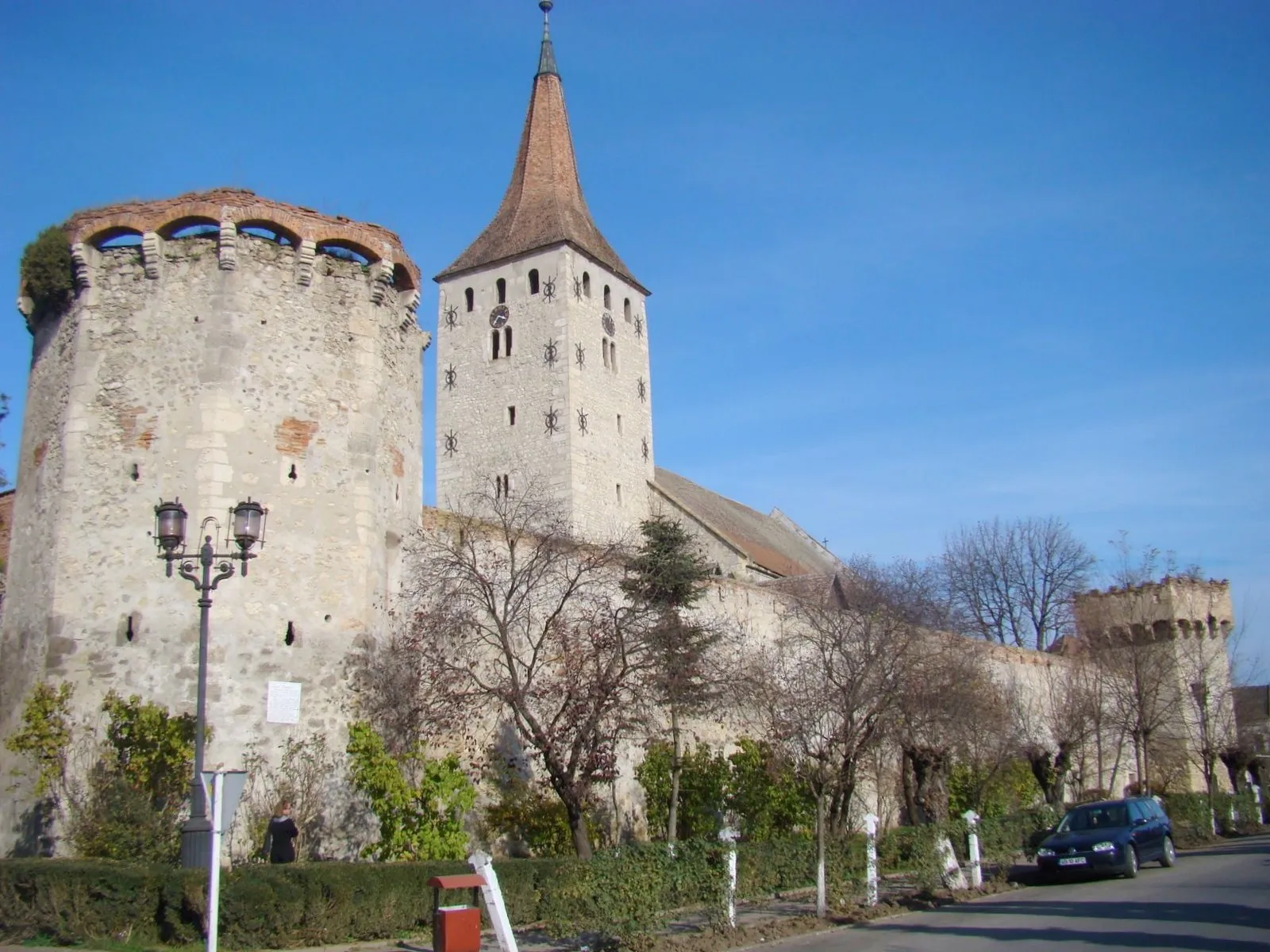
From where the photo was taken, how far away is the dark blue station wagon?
18.5m

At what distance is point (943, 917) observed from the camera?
14781 mm

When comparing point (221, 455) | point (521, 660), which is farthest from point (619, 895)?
point (221, 455)

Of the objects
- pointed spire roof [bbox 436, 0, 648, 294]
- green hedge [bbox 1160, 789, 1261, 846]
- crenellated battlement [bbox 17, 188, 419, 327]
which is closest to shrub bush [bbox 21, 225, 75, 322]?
crenellated battlement [bbox 17, 188, 419, 327]

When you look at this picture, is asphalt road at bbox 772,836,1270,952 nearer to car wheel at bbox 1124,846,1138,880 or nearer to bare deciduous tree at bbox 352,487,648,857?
car wheel at bbox 1124,846,1138,880

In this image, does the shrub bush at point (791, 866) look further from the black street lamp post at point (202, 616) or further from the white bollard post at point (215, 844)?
the white bollard post at point (215, 844)

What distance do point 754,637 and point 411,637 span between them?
515 inches

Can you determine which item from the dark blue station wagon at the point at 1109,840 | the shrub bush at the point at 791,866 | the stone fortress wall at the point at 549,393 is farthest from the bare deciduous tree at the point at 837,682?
the stone fortress wall at the point at 549,393

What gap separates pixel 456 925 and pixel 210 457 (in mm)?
8553

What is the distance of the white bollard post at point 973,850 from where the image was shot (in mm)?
17734

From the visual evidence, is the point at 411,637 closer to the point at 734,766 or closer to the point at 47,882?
the point at 47,882

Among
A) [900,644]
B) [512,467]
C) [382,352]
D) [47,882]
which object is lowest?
[47,882]

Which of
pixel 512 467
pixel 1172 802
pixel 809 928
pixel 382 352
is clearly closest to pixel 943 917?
pixel 809 928

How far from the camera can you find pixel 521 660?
56.8 feet

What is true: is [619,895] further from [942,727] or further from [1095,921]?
[942,727]
